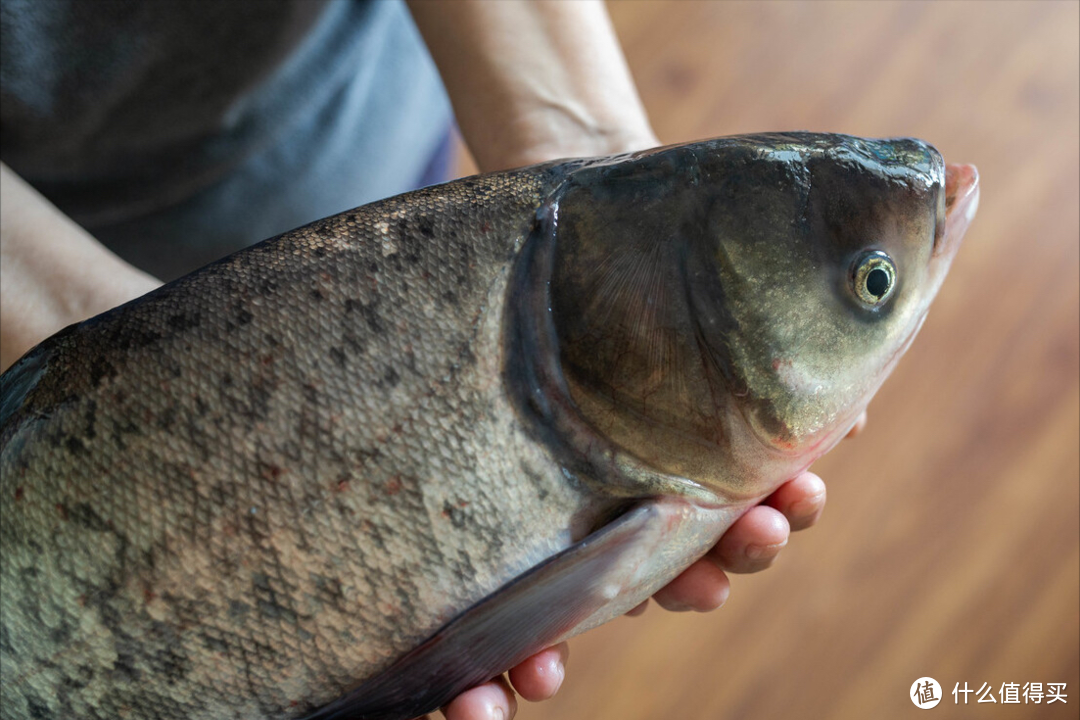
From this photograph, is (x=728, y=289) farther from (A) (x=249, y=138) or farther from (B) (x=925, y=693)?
(B) (x=925, y=693)

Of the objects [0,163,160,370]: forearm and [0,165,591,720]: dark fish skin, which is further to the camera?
[0,163,160,370]: forearm

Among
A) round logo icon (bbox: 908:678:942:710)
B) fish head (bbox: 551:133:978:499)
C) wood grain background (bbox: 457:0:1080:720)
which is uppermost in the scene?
fish head (bbox: 551:133:978:499)

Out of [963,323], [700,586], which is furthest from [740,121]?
[700,586]

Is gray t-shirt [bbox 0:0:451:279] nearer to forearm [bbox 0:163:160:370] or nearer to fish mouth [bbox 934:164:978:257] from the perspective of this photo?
forearm [bbox 0:163:160:370]

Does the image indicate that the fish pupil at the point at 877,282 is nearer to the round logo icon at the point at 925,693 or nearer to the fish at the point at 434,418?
the fish at the point at 434,418

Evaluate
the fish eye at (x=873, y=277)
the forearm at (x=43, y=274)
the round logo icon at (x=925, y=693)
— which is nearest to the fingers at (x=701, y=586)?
the fish eye at (x=873, y=277)

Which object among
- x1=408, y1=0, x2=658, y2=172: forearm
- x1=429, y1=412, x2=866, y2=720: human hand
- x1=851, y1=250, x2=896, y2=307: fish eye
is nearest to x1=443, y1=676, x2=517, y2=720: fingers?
x1=429, y1=412, x2=866, y2=720: human hand
